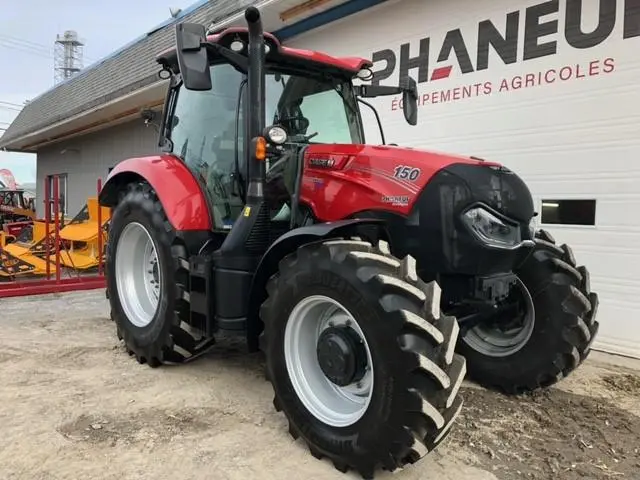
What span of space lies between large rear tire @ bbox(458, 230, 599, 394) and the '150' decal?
A: 3.92 ft

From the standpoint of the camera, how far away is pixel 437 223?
9.50ft

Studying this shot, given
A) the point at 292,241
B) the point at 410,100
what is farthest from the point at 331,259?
the point at 410,100

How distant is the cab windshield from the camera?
378 cm

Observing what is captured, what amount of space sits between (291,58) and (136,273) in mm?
2239

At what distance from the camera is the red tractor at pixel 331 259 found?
2490mm

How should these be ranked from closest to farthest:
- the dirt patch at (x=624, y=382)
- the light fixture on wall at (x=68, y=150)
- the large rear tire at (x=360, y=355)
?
the large rear tire at (x=360, y=355)
the dirt patch at (x=624, y=382)
the light fixture on wall at (x=68, y=150)

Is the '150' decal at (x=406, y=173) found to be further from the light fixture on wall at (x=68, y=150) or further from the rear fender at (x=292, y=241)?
the light fixture on wall at (x=68, y=150)

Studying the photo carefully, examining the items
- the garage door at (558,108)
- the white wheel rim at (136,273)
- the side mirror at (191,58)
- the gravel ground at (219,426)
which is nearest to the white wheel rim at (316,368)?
the gravel ground at (219,426)

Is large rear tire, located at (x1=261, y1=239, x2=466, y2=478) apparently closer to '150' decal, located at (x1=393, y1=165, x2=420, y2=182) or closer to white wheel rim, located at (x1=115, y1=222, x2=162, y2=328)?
'150' decal, located at (x1=393, y1=165, x2=420, y2=182)

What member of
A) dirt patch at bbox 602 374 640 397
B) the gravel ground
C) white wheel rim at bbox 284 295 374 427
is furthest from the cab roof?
dirt patch at bbox 602 374 640 397

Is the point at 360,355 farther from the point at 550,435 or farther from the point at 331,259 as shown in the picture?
the point at 550,435

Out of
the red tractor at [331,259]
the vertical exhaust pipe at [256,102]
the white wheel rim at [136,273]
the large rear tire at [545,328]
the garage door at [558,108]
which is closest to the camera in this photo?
the red tractor at [331,259]

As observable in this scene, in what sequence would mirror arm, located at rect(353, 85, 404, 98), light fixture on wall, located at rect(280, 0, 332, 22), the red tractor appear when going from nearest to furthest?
the red tractor, mirror arm, located at rect(353, 85, 404, 98), light fixture on wall, located at rect(280, 0, 332, 22)

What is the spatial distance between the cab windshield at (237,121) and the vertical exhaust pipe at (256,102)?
22cm
